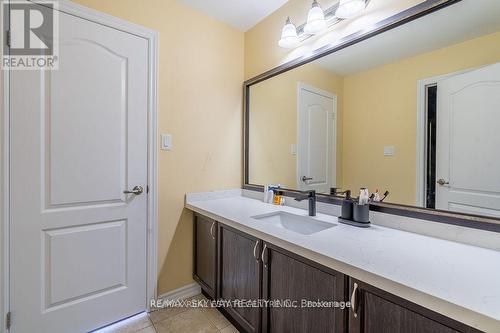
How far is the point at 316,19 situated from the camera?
155 centimetres

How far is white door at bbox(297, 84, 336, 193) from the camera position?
1666 mm

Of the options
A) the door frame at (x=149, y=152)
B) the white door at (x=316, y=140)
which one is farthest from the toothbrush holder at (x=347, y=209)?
the door frame at (x=149, y=152)

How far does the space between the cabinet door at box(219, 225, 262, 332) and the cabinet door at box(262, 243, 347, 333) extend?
8cm

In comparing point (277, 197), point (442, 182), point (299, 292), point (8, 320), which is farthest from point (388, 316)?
point (8, 320)

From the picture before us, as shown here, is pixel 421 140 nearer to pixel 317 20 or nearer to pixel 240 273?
pixel 317 20

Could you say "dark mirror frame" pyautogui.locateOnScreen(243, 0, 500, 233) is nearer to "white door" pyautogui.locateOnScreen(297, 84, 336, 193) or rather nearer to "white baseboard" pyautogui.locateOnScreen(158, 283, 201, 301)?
"white door" pyautogui.locateOnScreen(297, 84, 336, 193)

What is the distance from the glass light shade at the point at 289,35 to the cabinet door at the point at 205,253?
1454 mm

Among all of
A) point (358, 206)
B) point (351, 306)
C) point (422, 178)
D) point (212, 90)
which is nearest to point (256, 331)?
point (351, 306)

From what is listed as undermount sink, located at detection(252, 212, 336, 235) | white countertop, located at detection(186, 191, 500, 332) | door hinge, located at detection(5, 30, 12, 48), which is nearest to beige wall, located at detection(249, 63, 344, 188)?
undermount sink, located at detection(252, 212, 336, 235)

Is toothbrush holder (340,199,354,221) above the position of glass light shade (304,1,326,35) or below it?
below

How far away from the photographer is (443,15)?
1135 mm

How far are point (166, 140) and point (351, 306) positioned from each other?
158 centimetres

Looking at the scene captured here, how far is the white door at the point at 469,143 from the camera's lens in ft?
3.30
